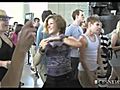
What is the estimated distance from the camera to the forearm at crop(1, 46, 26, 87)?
3.59 feet

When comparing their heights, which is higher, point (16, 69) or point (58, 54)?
point (16, 69)

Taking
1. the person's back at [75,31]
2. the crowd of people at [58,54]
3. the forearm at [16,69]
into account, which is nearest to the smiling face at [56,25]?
the crowd of people at [58,54]

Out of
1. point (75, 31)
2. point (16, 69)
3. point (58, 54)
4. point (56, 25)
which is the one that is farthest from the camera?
point (75, 31)

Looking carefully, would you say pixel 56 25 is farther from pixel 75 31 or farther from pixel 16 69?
pixel 16 69

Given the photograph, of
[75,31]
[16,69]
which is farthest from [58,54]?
[16,69]

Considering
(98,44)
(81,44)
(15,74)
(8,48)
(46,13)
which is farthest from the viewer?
(46,13)

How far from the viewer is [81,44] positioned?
273cm

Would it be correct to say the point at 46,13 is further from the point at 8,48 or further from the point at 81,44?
the point at 8,48

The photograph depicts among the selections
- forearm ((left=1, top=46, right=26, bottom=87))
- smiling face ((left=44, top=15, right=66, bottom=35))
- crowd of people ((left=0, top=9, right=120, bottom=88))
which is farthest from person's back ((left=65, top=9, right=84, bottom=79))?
forearm ((left=1, top=46, right=26, bottom=87))

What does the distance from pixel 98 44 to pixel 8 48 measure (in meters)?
1.01

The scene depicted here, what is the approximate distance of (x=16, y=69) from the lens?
1126 mm

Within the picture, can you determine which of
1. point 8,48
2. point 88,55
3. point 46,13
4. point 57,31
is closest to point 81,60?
point 88,55

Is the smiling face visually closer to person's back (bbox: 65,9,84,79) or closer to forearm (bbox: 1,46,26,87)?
person's back (bbox: 65,9,84,79)

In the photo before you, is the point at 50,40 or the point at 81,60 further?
the point at 81,60
